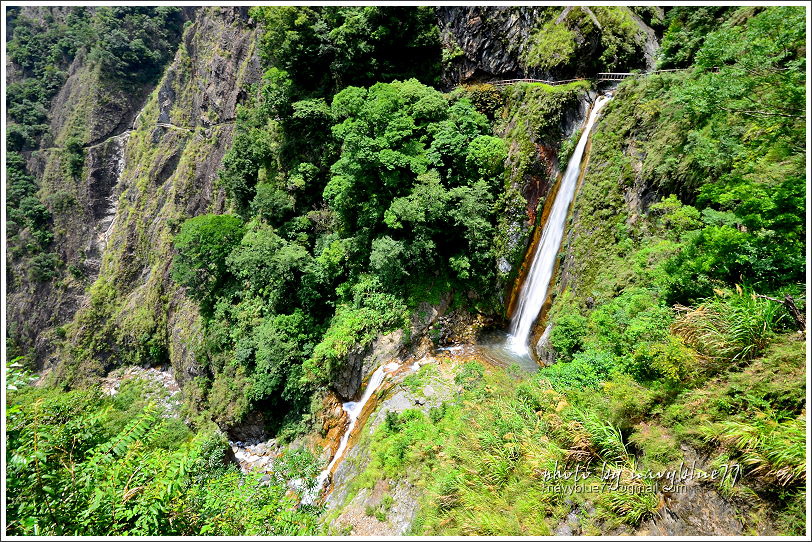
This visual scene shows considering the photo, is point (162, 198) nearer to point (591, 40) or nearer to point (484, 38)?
point (484, 38)

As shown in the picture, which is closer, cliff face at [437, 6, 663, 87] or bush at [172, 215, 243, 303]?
cliff face at [437, 6, 663, 87]

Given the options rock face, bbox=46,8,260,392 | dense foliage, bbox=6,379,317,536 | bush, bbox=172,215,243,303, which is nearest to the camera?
dense foliage, bbox=6,379,317,536

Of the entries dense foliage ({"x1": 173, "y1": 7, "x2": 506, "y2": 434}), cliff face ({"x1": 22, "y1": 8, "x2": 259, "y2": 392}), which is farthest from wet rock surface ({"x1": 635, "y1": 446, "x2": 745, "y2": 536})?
cliff face ({"x1": 22, "y1": 8, "x2": 259, "y2": 392})

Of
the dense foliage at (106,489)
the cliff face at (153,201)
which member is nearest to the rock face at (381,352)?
the dense foliage at (106,489)

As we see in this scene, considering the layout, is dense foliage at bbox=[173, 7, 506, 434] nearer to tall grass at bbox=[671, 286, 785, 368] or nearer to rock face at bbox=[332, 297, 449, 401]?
rock face at bbox=[332, 297, 449, 401]

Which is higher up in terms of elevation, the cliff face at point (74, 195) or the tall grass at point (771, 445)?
the cliff face at point (74, 195)

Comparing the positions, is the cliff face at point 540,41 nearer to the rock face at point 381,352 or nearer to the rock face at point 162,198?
the rock face at point 381,352

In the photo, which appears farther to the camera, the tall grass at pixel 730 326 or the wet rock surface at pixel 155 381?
the wet rock surface at pixel 155 381
